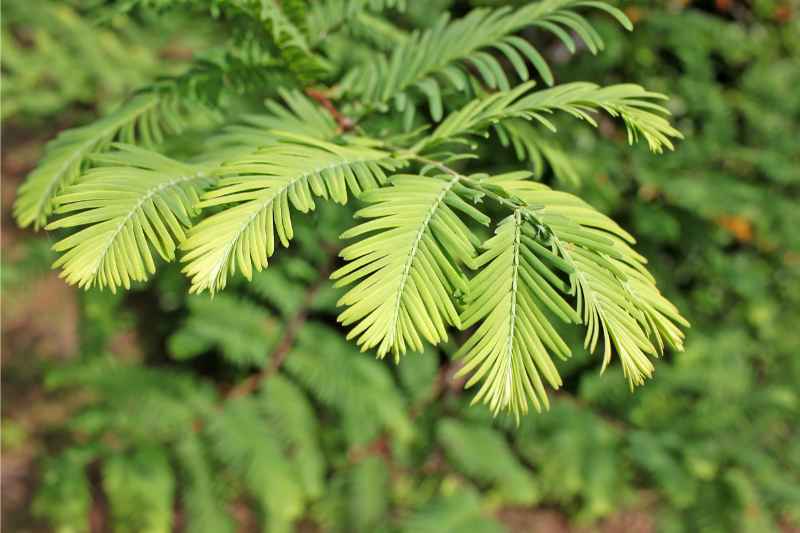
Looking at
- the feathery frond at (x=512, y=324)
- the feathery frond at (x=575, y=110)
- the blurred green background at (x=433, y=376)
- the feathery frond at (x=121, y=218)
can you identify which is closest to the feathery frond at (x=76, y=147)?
the feathery frond at (x=121, y=218)

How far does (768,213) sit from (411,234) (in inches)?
71.5

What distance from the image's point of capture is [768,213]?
7.01 feet

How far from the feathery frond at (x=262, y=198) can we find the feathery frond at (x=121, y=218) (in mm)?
43

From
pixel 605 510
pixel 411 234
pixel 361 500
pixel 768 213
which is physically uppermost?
pixel 411 234

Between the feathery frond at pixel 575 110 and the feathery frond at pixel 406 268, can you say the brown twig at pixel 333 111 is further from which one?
the feathery frond at pixel 406 268

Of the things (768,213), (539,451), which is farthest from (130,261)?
(768,213)

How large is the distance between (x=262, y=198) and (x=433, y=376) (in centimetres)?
160

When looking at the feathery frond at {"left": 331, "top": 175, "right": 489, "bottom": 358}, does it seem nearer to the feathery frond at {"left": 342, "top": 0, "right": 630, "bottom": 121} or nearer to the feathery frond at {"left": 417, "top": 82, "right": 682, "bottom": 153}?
the feathery frond at {"left": 417, "top": 82, "right": 682, "bottom": 153}

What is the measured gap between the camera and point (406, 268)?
73cm

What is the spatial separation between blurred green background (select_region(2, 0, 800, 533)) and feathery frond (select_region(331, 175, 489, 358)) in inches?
43.7

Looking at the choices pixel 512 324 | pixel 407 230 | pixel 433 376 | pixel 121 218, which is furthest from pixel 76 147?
pixel 433 376

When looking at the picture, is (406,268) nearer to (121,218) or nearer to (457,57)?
(121,218)

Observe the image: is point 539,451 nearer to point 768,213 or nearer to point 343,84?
point 768,213

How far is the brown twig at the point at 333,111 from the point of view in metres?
1.07
